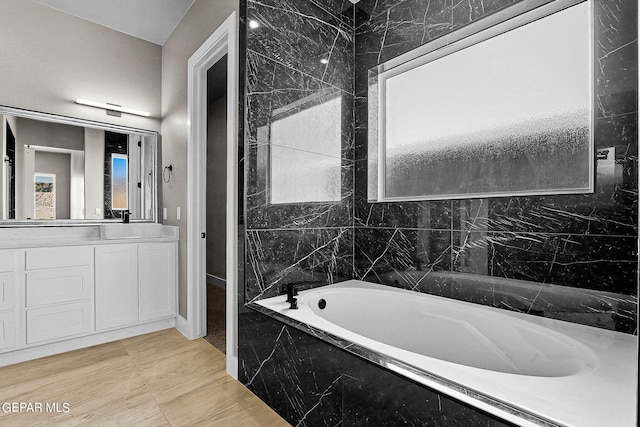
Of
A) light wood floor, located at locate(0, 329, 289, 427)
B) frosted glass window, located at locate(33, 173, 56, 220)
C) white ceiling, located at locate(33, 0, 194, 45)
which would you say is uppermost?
white ceiling, located at locate(33, 0, 194, 45)

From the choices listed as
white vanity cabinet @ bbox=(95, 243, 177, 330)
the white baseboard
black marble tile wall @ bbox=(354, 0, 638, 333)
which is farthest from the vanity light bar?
black marble tile wall @ bbox=(354, 0, 638, 333)

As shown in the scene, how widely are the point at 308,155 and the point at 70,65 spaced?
229 cm

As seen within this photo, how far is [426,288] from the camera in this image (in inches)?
80.0

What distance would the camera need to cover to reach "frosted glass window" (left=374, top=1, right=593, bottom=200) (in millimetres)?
1525

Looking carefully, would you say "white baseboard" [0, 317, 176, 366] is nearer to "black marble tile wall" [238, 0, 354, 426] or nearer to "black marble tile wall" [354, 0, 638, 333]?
"black marble tile wall" [238, 0, 354, 426]

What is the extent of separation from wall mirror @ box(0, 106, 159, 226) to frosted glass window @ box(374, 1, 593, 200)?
7.83 ft

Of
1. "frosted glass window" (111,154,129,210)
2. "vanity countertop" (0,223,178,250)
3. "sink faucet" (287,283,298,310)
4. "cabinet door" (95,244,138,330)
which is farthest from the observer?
"frosted glass window" (111,154,129,210)

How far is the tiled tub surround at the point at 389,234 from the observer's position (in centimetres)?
132

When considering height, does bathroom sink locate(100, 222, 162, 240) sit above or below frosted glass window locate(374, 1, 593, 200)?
below

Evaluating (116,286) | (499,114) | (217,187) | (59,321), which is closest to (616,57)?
(499,114)

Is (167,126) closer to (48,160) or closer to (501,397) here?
(48,160)

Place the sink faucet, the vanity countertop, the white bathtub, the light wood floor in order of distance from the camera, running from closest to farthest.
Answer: the white bathtub, the light wood floor, the sink faucet, the vanity countertop

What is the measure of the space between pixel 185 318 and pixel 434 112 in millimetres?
2606

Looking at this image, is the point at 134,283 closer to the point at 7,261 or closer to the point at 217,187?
the point at 7,261
